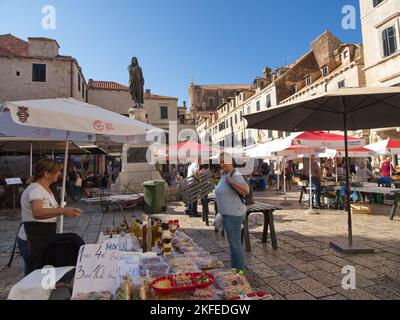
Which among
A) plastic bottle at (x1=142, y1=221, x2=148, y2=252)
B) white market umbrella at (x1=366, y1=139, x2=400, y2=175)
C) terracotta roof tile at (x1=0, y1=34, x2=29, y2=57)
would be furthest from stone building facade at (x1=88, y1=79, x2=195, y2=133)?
plastic bottle at (x1=142, y1=221, x2=148, y2=252)

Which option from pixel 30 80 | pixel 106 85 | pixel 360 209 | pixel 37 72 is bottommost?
pixel 360 209

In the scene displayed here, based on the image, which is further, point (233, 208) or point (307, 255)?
point (307, 255)

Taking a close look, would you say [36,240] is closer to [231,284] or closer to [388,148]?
[231,284]

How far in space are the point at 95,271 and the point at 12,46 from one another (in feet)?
106

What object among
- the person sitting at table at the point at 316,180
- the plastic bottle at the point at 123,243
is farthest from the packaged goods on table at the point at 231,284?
the person sitting at table at the point at 316,180

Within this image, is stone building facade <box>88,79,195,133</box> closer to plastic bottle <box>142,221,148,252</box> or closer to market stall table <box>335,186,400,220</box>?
market stall table <box>335,186,400,220</box>

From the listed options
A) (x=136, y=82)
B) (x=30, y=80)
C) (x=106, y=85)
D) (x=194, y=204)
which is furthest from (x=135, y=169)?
(x=106, y=85)

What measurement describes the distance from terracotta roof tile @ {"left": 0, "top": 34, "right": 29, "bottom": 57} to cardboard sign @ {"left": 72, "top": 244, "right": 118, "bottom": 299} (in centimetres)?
2847

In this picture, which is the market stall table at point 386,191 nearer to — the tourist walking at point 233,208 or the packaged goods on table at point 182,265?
the tourist walking at point 233,208

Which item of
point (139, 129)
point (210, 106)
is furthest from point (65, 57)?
point (210, 106)

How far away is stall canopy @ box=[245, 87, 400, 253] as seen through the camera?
14.0 ft

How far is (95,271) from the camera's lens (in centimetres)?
219

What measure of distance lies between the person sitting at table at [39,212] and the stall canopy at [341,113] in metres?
3.62
